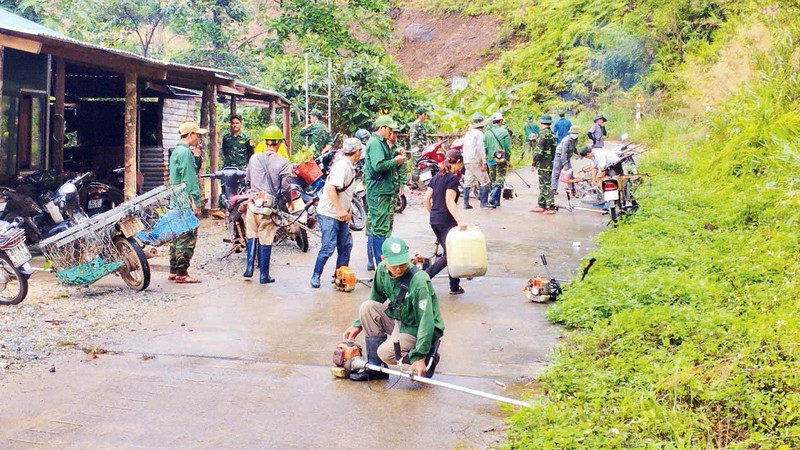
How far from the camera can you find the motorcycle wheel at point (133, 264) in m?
8.93

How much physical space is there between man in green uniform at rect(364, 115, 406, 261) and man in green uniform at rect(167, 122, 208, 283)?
6.64ft

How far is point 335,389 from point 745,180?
940cm

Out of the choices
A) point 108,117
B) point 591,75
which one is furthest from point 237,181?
point 591,75

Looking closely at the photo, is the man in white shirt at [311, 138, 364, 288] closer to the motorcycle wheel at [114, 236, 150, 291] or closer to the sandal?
the sandal

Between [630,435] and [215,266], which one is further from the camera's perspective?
[215,266]

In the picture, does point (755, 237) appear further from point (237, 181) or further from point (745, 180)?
point (237, 181)

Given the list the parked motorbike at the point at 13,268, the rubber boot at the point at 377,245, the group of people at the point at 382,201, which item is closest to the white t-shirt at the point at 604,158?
the group of people at the point at 382,201

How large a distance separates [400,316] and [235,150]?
9770 mm

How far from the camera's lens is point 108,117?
17406mm

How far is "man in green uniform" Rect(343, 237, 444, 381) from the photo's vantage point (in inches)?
236

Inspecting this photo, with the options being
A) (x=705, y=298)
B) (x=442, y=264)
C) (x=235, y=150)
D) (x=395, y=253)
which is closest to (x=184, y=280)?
(x=442, y=264)

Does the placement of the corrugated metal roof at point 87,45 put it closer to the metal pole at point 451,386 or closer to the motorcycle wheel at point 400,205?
the motorcycle wheel at point 400,205

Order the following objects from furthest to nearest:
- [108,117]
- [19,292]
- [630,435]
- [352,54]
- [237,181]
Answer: [352,54] < [108,117] < [237,181] < [19,292] < [630,435]

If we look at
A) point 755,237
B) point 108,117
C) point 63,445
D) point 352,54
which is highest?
point 352,54
